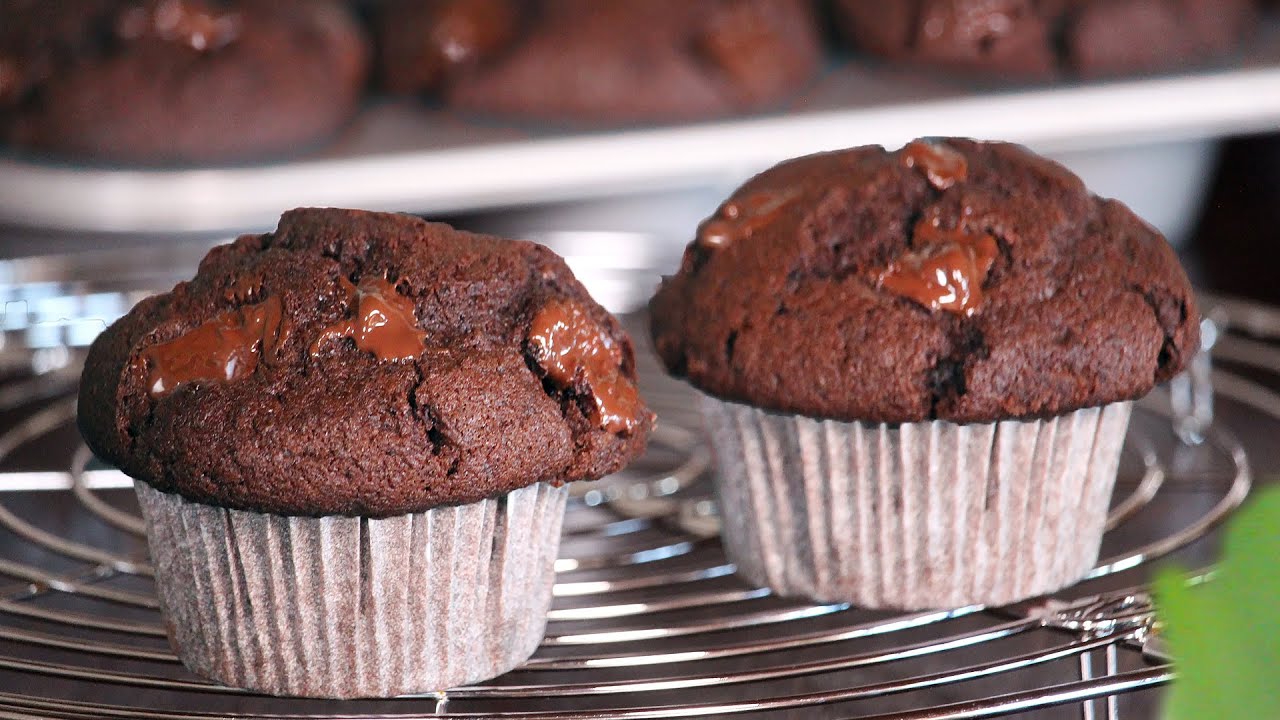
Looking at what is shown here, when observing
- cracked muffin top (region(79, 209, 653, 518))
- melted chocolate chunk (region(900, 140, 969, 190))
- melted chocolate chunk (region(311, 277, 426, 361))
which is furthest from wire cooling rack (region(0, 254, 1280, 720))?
melted chocolate chunk (region(900, 140, 969, 190))

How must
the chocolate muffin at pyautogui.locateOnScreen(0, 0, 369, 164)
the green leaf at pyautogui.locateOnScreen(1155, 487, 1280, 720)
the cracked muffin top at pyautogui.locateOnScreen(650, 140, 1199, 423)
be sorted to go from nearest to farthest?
the green leaf at pyautogui.locateOnScreen(1155, 487, 1280, 720)
the cracked muffin top at pyautogui.locateOnScreen(650, 140, 1199, 423)
the chocolate muffin at pyautogui.locateOnScreen(0, 0, 369, 164)

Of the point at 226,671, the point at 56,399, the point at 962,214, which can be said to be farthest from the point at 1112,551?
the point at 56,399

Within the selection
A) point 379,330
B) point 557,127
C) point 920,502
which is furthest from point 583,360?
point 557,127

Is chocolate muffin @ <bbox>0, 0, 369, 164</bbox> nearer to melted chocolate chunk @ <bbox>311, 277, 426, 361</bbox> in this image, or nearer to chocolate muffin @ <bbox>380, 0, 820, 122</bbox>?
chocolate muffin @ <bbox>380, 0, 820, 122</bbox>

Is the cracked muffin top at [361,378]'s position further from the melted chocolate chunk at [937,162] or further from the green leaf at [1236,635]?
the green leaf at [1236,635]

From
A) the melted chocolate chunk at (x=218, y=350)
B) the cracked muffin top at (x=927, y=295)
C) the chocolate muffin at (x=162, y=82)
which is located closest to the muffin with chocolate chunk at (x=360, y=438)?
the melted chocolate chunk at (x=218, y=350)

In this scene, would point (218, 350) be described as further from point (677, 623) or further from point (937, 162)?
point (937, 162)
